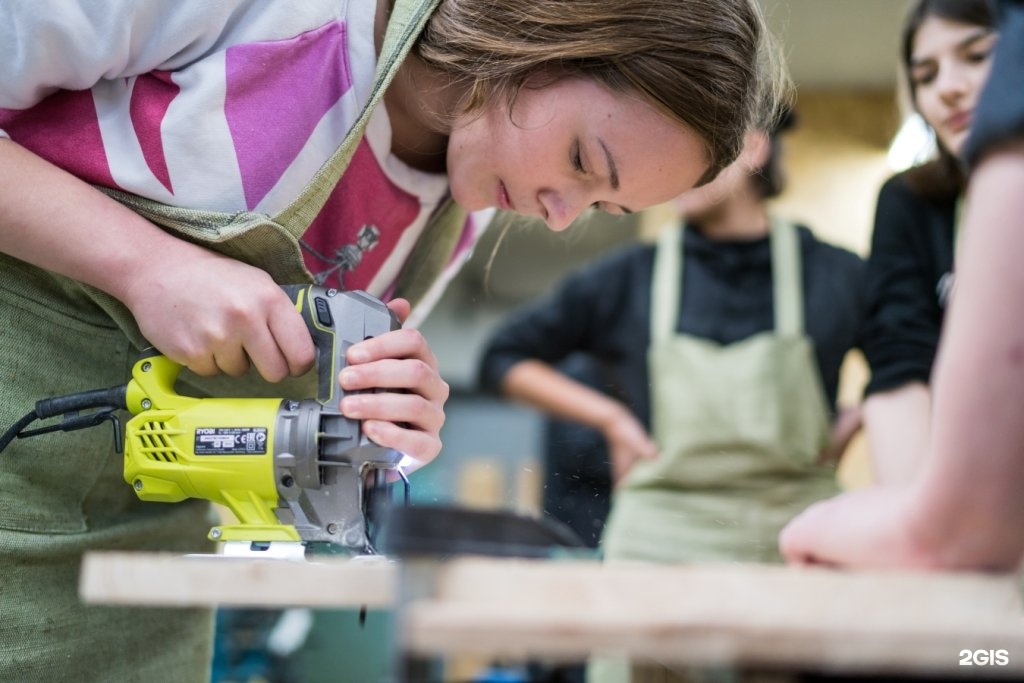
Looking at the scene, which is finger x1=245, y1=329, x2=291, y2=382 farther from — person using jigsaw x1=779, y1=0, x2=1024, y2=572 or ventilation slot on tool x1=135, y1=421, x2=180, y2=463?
person using jigsaw x1=779, y1=0, x2=1024, y2=572

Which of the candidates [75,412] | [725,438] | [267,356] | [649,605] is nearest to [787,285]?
[725,438]

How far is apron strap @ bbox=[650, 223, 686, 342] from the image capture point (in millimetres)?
2111

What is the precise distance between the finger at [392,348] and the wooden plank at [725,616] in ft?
1.44

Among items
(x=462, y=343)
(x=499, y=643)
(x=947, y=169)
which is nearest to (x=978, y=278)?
(x=499, y=643)

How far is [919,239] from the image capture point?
1680 mm

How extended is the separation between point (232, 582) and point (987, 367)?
47cm

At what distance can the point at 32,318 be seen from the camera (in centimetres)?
101

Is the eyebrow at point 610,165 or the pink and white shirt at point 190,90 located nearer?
the pink and white shirt at point 190,90

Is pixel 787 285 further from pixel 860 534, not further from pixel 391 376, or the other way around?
pixel 860 534

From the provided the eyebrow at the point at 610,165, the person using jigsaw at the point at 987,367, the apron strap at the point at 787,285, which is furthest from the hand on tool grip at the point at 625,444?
the person using jigsaw at the point at 987,367

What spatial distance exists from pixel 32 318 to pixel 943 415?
0.88 meters

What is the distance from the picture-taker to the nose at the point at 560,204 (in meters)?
1.17

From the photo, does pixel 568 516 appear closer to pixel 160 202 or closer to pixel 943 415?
pixel 160 202

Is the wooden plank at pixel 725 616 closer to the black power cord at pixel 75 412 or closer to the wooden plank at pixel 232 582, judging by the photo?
the wooden plank at pixel 232 582
